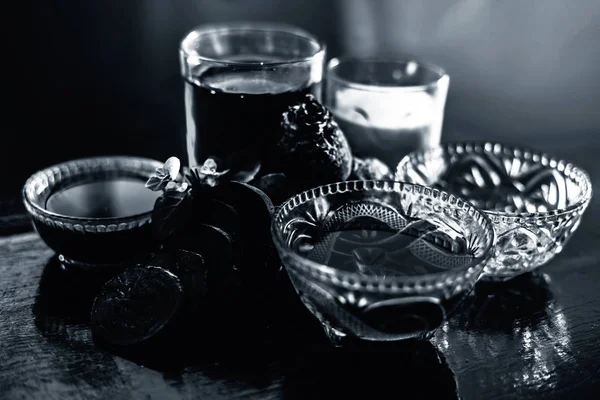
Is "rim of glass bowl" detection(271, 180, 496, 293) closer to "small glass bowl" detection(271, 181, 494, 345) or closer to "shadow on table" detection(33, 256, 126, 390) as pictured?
"small glass bowl" detection(271, 181, 494, 345)

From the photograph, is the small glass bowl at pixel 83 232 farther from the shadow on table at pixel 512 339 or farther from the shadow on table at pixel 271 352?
the shadow on table at pixel 512 339

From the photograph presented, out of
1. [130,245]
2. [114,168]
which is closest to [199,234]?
[130,245]

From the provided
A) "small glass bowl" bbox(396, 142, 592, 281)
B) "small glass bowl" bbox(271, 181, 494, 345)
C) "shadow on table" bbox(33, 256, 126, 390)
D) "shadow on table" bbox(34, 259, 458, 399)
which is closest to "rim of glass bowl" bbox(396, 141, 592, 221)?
"small glass bowl" bbox(396, 142, 592, 281)

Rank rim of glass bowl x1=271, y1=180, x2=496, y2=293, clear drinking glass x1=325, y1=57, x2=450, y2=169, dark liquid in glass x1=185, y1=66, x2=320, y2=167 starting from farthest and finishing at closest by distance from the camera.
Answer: clear drinking glass x1=325, y1=57, x2=450, y2=169 < dark liquid in glass x1=185, y1=66, x2=320, y2=167 < rim of glass bowl x1=271, y1=180, x2=496, y2=293

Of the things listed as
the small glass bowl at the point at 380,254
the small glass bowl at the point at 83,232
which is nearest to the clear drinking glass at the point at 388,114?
the small glass bowl at the point at 380,254

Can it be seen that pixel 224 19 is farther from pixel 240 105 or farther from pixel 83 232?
pixel 83 232

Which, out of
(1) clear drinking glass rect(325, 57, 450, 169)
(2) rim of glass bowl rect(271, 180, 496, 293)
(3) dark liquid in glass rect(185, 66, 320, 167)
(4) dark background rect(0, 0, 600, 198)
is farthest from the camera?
(4) dark background rect(0, 0, 600, 198)

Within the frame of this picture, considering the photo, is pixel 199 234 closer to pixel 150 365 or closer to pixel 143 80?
pixel 150 365
